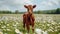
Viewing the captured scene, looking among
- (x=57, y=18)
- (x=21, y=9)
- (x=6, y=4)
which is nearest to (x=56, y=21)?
(x=57, y=18)

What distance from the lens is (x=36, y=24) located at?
198 centimetres

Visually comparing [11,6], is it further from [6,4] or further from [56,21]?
[56,21]

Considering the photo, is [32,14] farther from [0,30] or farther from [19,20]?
[0,30]

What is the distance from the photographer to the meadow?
1.97 metres

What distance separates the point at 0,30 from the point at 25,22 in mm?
278

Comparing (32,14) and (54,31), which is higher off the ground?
(32,14)

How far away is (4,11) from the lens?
199cm

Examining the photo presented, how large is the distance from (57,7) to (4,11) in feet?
1.89

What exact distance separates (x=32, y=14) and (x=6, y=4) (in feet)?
0.99

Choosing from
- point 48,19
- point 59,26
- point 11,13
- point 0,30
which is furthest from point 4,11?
point 59,26

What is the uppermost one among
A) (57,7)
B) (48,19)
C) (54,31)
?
(57,7)

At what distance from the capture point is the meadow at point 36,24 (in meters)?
1.97

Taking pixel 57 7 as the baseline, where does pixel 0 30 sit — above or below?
below

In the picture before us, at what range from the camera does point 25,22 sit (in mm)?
1984
